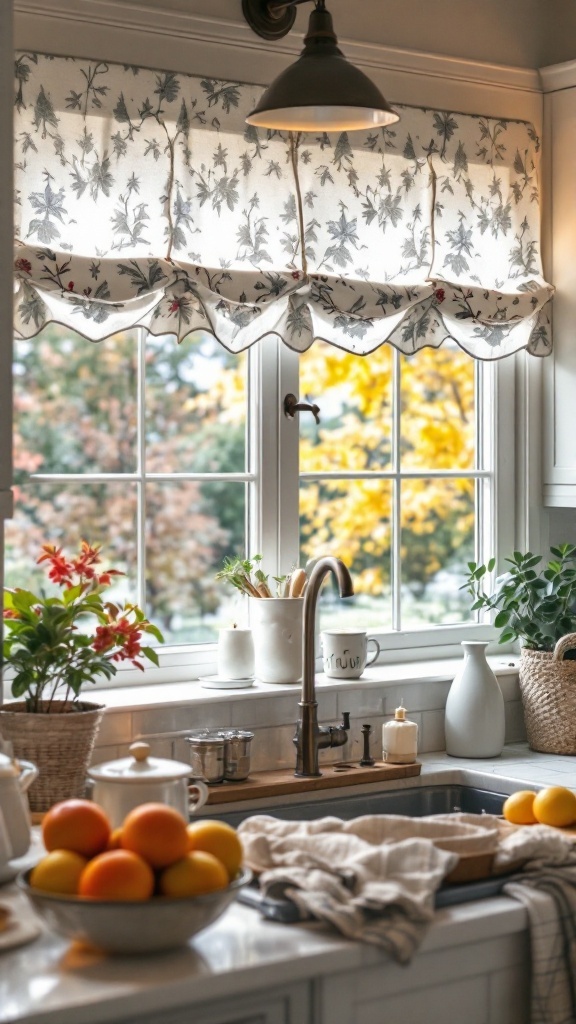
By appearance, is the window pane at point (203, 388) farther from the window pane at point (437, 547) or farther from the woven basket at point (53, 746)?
the woven basket at point (53, 746)

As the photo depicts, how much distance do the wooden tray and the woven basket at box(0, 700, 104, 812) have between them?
0.30m

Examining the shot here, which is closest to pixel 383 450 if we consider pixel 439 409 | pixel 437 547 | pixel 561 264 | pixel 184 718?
pixel 439 409

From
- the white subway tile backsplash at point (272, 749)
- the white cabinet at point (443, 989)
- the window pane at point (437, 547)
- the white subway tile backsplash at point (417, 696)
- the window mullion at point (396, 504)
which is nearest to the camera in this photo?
the white cabinet at point (443, 989)

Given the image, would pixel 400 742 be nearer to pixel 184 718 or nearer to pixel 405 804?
pixel 405 804

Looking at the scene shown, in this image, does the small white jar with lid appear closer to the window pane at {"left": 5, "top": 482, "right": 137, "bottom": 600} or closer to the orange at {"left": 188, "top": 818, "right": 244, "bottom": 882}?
the window pane at {"left": 5, "top": 482, "right": 137, "bottom": 600}

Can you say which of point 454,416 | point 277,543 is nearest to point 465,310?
point 454,416

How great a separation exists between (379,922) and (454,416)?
2.12 meters

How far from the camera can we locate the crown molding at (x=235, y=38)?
272cm

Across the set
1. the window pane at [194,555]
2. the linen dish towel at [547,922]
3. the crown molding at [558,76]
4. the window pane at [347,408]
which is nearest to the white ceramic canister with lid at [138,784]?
the linen dish towel at [547,922]

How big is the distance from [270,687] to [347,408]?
1001mm

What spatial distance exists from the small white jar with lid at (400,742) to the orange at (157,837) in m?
1.24

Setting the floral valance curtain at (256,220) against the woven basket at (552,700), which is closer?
the floral valance curtain at (256,220)

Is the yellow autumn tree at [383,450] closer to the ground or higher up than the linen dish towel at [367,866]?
higher up

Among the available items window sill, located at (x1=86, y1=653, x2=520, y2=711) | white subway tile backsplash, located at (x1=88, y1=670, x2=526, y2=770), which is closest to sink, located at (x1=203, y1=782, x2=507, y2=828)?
white subway tile backsplash, located at (x1=88, y1=670, x2=526, y2=770)
